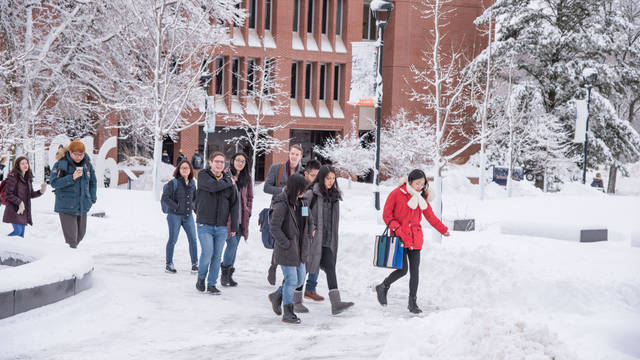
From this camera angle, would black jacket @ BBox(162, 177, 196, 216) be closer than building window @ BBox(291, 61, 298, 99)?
Yes

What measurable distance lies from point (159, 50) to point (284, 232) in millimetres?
14685

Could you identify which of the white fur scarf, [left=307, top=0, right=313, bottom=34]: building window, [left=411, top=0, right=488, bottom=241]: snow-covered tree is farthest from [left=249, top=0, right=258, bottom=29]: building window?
the white fur scarf

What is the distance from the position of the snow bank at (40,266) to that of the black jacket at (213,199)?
1.55 meters

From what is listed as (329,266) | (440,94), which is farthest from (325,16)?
(329,266)

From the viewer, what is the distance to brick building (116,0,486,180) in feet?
136

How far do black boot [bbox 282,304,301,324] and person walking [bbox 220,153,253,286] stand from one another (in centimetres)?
184

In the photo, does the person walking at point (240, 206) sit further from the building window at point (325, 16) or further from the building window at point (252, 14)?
the building window at point (325, 16)

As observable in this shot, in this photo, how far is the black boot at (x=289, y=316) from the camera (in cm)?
710

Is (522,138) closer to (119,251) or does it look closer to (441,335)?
(119,251)

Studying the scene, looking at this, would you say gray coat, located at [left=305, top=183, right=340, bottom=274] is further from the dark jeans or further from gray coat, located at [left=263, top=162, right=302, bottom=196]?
the dark jeans

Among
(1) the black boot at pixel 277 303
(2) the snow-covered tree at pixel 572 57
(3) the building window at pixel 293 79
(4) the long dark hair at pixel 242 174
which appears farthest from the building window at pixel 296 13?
(1) the black boot at pixel 277 303

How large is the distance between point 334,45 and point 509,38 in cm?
1159

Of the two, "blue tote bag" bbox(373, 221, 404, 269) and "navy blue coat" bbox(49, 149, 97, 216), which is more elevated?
"navy blue coat" bbox(49, 149, 97, 216)

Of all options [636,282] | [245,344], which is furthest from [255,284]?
[636,282]
